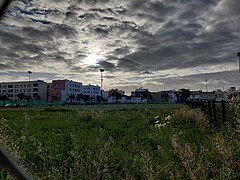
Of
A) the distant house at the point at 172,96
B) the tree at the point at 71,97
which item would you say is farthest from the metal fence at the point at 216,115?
the distant house at the point at 172,96

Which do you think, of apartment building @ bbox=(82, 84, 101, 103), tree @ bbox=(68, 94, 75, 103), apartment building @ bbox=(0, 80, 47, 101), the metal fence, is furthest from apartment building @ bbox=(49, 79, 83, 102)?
the metal fence

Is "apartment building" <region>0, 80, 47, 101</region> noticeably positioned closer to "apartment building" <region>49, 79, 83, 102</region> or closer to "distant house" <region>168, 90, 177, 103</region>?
"apartment building" <region>49, 79, 83, 102</region>

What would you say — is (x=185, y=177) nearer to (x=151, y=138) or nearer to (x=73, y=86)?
(x=151, y=138)

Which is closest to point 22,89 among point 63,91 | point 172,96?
point 63,91

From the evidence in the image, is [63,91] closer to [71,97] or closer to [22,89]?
[71,97]

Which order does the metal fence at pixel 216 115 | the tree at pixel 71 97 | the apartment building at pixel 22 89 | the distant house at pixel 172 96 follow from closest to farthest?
1. the metal fence at pixel 216 115
2. the apartment building at pixel 22 89
3. the tree at pixel 71 97
4. the distant house at pixel 172 96

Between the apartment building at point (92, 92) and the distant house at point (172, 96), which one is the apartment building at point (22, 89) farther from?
the distant house at point (172, 96)

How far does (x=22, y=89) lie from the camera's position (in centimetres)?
10594

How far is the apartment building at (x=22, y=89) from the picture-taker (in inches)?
4026

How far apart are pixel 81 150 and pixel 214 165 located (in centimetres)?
306

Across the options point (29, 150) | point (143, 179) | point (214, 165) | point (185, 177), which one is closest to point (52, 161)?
point (29, 150)

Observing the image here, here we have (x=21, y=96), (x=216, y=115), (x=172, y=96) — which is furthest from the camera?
(x=172, y=96)

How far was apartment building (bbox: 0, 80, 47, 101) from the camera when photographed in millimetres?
102250

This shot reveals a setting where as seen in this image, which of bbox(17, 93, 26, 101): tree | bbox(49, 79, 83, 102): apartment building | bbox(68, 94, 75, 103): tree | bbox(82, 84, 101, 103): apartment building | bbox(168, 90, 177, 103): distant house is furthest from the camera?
bbox(168, 90, 177, 103): distant house
